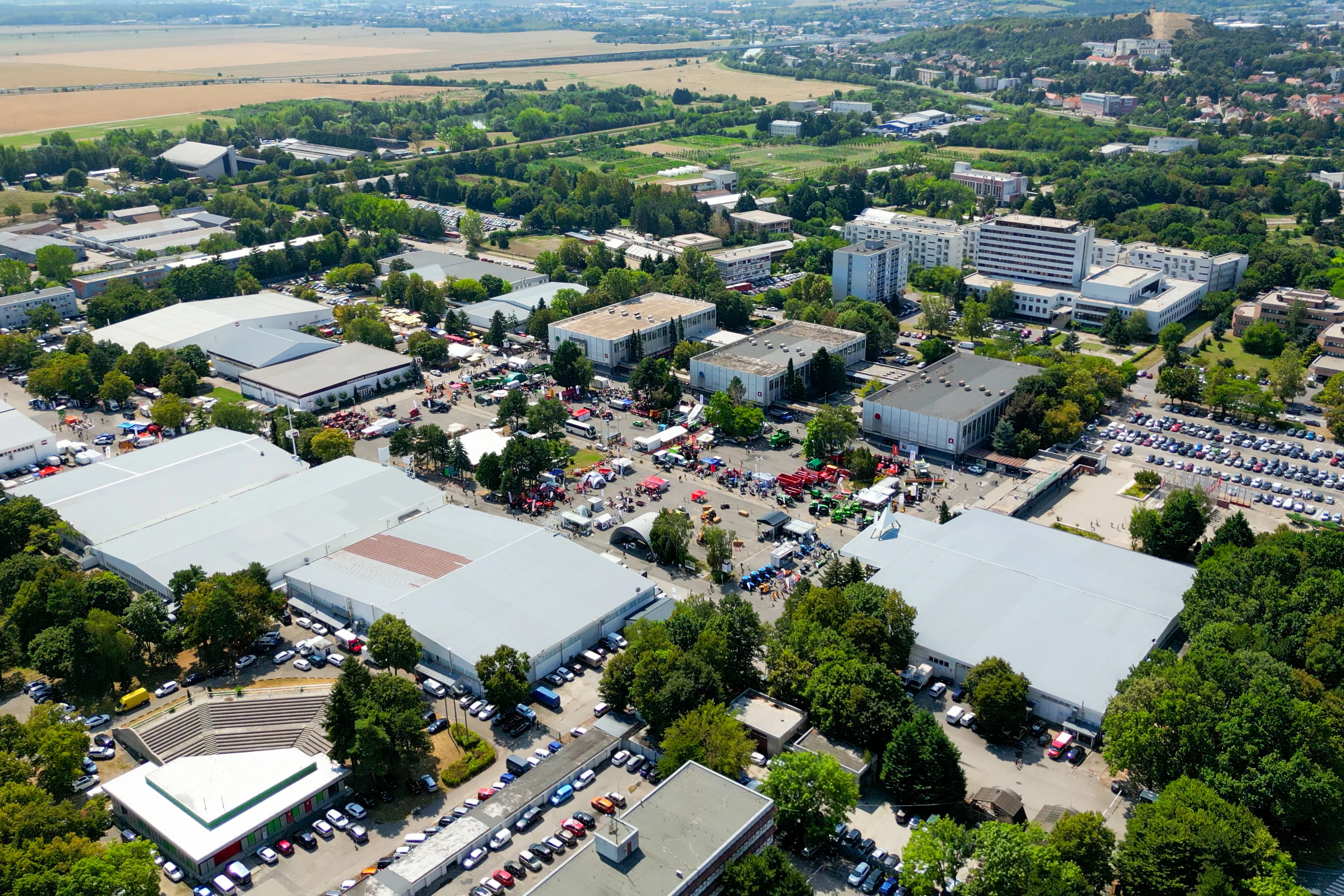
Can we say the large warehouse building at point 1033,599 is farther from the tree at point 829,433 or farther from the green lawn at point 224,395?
the green lawn at point 224,395

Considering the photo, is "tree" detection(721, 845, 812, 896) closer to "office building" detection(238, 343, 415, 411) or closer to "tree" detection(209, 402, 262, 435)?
"tree" detection(209, 402, 262, 435)

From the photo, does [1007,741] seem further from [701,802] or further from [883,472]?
[883,472]

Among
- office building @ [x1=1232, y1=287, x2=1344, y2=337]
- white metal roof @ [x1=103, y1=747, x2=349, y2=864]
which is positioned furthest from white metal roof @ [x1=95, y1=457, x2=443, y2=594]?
office building @ [x1=1232, y1=287, x2=1344, y2=337]

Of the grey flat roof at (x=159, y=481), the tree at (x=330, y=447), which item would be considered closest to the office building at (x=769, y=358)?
the tree at (x=330, y=447)

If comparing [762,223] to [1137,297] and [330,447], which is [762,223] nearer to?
[1137,297]

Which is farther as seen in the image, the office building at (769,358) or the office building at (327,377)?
the office building at (327,377)

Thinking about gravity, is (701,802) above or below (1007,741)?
above

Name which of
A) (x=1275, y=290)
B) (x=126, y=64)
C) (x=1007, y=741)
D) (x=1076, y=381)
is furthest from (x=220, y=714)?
(x=126, y=64)
